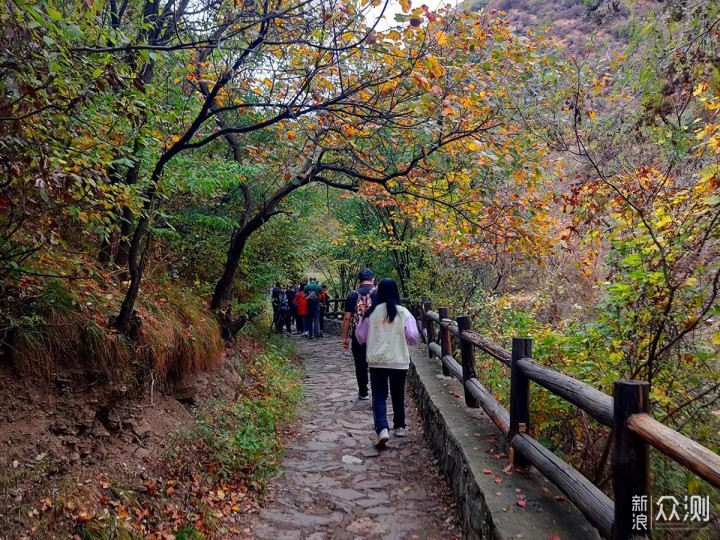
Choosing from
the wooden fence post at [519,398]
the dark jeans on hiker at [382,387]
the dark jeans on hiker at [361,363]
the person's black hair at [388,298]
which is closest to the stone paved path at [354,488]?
the dark jeans on hiker at [382,387]

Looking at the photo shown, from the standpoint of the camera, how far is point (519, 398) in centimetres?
396

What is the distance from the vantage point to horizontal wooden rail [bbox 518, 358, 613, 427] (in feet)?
8.69

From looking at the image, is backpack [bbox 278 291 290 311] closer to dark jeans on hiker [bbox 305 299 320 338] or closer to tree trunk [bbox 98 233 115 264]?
dark jeans on hiker [bbox 305 299 320 338]

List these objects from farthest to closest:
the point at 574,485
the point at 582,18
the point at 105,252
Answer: the point at 582,18
the point at 105,252
the point at 574,485

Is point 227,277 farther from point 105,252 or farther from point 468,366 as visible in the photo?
point 468,366

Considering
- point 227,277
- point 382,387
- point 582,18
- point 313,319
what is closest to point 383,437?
point 382,387

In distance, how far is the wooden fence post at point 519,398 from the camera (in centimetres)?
393

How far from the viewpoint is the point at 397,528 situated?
408 centimetres

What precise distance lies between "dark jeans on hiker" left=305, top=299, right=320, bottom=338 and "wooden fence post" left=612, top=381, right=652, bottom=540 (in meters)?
14.3

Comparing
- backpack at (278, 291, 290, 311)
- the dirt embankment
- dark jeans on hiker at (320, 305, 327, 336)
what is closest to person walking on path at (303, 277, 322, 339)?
backpack at (278, 291, 290, 311)

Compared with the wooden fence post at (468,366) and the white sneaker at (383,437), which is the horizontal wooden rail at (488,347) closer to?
the wooden fence post at (468,366)

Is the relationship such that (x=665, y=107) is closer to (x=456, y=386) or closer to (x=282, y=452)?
(x=456, y=386)

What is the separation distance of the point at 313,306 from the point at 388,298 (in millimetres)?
11248

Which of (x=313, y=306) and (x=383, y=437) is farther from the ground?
(x=313, y=306)
